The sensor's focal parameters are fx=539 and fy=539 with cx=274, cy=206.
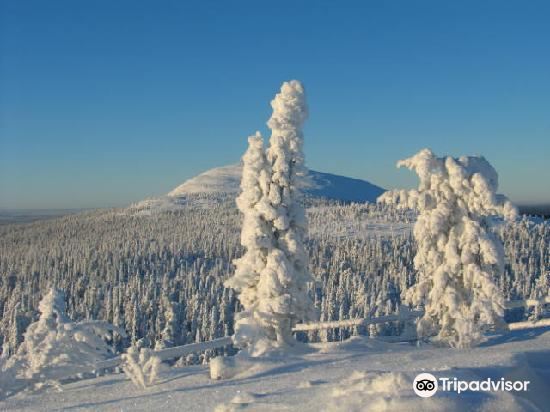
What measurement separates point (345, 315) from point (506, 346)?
95.8 meters

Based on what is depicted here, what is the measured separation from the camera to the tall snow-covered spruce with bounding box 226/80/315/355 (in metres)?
21.8

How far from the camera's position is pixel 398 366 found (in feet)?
44.9

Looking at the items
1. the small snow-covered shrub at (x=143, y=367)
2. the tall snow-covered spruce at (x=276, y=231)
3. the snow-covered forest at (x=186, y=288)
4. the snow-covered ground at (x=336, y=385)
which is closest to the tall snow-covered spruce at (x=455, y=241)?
the snow-covered ground at (x=336, y=385)

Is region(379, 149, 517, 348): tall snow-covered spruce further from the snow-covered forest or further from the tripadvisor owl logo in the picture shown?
the snow-covered forest

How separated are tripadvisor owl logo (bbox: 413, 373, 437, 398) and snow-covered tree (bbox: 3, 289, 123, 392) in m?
10.8

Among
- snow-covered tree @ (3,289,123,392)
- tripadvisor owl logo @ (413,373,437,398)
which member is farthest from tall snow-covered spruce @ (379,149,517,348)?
snow-covered tree @ (3,289,123,392)

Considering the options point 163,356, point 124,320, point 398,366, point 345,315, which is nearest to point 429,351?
point 398,366

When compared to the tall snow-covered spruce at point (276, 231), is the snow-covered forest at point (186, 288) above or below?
below

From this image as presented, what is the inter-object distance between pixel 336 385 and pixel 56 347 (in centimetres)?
1036

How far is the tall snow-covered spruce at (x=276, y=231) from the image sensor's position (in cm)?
2181

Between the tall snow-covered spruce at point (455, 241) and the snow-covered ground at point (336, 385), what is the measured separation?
102 inches

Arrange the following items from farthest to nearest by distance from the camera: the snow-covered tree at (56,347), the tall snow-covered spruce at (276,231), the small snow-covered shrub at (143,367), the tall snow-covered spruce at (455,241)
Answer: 1. the tall snow-covered spruce at (276,231)
2. the tall snow-covered spruce at (455,241)
3. the snow-covered tree at (56,347)
4. the small snow-covered shrub at (143,367)

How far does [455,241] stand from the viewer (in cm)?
2175

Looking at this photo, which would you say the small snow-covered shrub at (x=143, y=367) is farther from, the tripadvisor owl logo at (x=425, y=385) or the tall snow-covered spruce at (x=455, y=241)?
the tall snow-covered spruce at (x=455, y=241)
